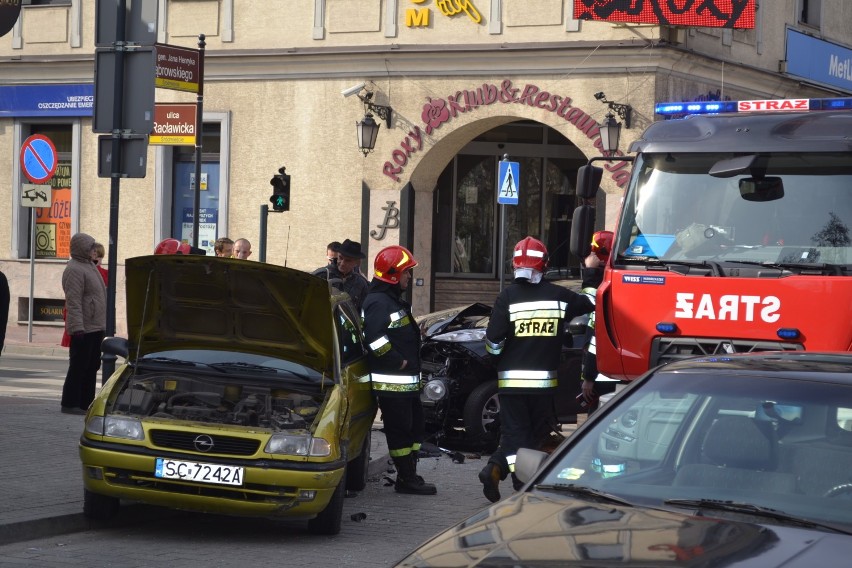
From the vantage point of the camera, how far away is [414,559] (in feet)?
13.5

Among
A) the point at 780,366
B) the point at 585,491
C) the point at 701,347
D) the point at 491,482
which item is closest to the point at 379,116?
the point at 701,347

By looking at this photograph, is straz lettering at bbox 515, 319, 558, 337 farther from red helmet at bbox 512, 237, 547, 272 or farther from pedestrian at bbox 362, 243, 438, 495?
pedestrian at bbox 362, 243, 438, 495

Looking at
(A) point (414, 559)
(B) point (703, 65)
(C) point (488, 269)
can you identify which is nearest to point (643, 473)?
(A) point (414, 559)

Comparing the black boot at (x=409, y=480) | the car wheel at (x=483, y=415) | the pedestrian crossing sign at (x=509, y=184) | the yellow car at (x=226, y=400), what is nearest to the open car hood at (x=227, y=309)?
the yellow car at (x=226, y=400)

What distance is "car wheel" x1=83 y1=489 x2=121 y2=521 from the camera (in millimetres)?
8797

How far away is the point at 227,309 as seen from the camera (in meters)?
9.16

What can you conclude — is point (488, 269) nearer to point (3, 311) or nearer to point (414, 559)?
point (3, 311)

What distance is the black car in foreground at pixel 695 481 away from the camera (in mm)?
4012

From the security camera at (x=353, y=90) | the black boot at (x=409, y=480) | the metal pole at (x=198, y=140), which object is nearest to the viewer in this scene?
the black boot at (x=409, y=480)

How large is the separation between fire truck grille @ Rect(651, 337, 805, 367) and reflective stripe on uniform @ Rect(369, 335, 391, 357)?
2.00m

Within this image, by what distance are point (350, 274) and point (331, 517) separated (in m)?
5.81

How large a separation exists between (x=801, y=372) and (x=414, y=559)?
176 cm

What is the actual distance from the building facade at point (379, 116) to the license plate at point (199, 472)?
13213 millimetres

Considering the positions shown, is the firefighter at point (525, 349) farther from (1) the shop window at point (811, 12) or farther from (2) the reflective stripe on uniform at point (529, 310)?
(1) the shop window at point (811, 12)
